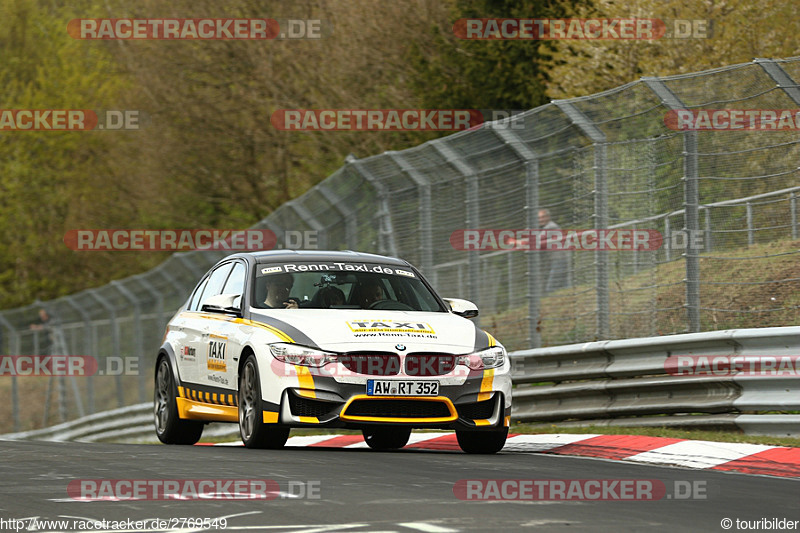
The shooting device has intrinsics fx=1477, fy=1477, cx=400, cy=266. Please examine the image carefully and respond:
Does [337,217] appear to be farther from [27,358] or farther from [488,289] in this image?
[27,358]

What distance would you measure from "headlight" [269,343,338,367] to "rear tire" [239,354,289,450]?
12.5 inches

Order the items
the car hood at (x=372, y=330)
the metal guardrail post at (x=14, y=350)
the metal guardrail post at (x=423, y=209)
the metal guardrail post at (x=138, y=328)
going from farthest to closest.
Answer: the metal guardrail post at (x=14, y=350), the metal guardrail post at (x=138, y=328), the metal guardrail post at (x=423, y=209), the car hood at (x=372, y=330)

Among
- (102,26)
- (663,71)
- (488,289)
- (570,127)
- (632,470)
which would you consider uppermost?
(102,26)

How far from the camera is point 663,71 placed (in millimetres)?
25625

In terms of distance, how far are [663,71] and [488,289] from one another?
11157 mm

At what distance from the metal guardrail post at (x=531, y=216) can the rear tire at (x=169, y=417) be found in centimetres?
350

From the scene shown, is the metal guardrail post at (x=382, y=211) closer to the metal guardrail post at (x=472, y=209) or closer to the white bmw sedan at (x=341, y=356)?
the metal guardrail post at (x=472, y=209)

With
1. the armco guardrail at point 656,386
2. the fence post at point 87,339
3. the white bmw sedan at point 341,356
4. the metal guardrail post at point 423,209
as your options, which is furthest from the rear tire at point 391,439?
the fence post at point 87,339

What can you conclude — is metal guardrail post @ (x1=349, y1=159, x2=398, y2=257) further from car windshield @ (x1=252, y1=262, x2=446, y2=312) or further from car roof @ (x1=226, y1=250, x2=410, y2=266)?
car windshield @ (x1=252, y1=262, x2=446, y2=312)

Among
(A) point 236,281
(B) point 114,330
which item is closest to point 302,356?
(A) point 236,281

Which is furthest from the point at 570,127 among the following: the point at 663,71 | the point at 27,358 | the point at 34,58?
the point at 34,58

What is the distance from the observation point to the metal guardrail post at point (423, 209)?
16484 mm

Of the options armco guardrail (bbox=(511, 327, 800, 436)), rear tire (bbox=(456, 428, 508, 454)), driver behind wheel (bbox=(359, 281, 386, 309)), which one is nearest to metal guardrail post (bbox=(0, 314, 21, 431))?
armco guardrail (bbox=(511, 327, 800, 436))

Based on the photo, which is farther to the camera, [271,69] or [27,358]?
[271,69]
